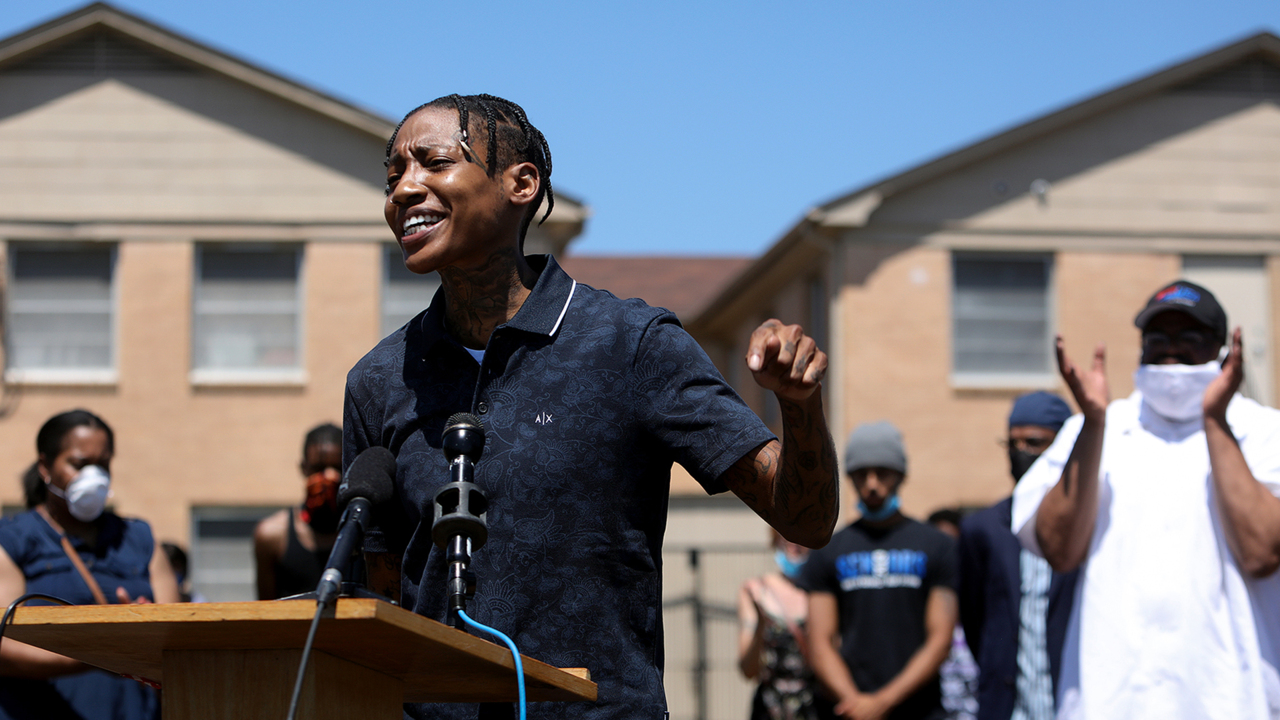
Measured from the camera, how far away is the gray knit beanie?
789 centimetres

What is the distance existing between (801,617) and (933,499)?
411 inches

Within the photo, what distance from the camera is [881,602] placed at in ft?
25.0

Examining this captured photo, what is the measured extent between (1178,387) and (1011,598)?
203 centimetres

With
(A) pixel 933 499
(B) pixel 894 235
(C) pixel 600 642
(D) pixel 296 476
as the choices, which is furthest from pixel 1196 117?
(C) pixel 600 642

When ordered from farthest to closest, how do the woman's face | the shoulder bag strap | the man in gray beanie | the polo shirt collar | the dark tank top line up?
1. the man in gray beanie
2. the dark tank top
3. the woman's face
4. the shoulder bag strap
5. the polo shirt collar

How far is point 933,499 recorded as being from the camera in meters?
18.8

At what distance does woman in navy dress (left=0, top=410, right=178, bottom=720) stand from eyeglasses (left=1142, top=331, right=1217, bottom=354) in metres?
4.15

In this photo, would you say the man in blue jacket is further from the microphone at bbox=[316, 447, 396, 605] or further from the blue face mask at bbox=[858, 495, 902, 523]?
the microphone at bbox=[316, 447, 396, 605]

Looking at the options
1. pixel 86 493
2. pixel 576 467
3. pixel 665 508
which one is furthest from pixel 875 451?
pixel 576 467

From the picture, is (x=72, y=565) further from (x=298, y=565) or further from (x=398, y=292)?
(x=398, y=292)

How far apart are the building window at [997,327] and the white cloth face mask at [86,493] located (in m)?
14.7

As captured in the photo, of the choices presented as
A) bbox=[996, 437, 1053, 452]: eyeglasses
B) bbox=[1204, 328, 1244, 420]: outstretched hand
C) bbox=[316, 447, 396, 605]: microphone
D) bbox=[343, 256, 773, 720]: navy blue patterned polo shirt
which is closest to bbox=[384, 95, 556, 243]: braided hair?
bbox=[343, 256, 773, 720]: navy blue patterned polo shirt

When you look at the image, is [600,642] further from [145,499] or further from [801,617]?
[145,499]

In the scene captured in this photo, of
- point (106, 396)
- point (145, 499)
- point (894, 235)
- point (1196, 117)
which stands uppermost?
point (1196, 117)
